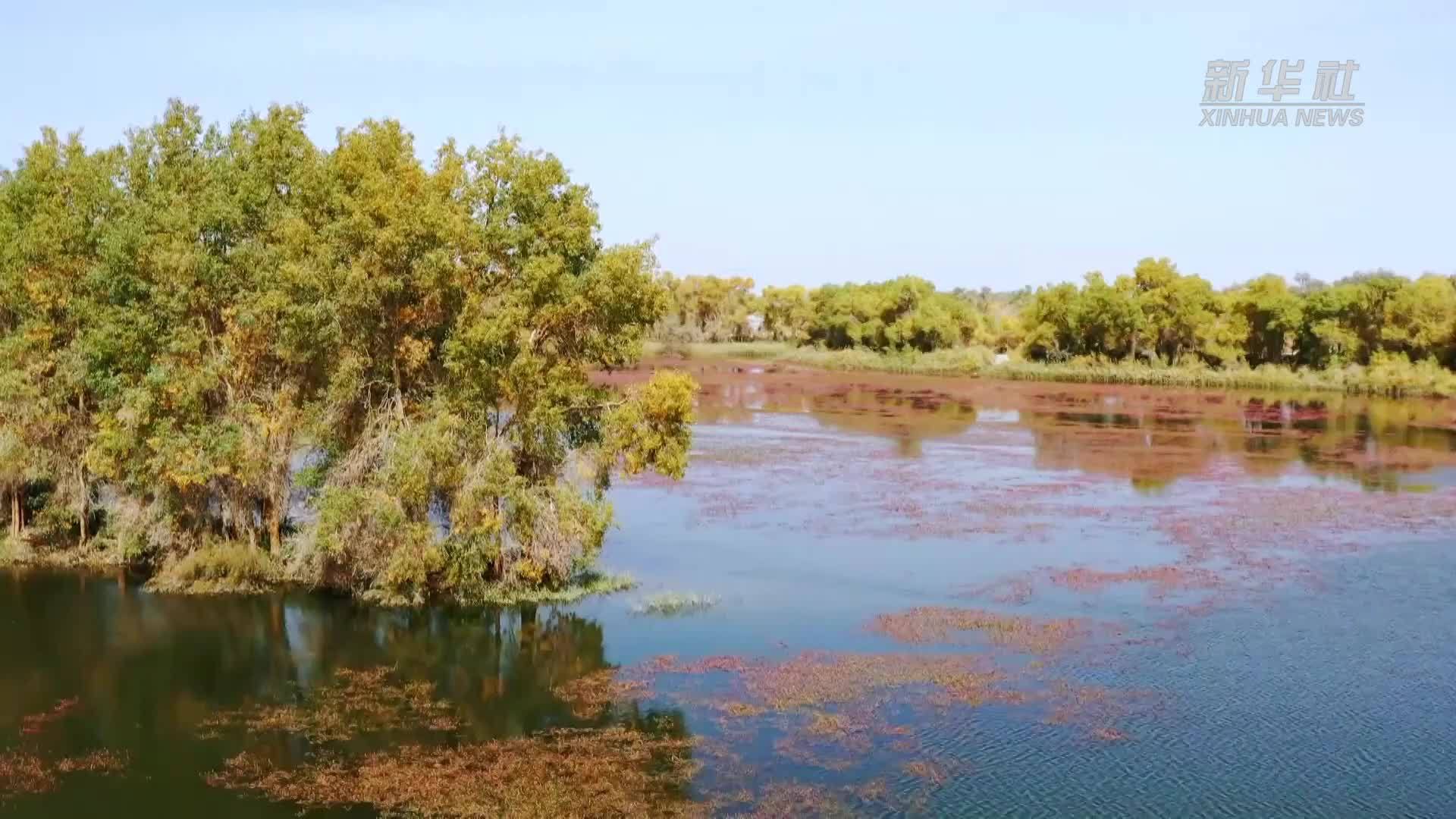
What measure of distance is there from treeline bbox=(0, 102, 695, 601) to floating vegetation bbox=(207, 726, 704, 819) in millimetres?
8429

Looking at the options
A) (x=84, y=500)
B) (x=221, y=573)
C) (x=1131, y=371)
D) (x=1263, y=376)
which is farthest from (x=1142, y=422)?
(x=84, y=500)

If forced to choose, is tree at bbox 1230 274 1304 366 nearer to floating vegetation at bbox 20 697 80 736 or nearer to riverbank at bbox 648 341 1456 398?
riverbank at bbox 648 341 1456 398

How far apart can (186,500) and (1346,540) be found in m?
35.2

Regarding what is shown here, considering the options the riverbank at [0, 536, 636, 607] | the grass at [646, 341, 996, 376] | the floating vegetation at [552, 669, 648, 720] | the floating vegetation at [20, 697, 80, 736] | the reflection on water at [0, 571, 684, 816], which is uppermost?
the grass at [646, 341, 996, 376]

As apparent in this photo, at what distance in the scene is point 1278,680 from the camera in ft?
87.3

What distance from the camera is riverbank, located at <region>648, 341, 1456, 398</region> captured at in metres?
100

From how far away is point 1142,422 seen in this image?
257ft

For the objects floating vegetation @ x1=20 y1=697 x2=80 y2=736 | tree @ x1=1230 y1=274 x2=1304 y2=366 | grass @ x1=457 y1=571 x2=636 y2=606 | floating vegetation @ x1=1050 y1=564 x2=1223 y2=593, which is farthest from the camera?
tree @ x1=1230 y1=274 x2=1304 y2=366

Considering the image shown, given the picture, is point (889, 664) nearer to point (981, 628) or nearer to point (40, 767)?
point (981, 628)

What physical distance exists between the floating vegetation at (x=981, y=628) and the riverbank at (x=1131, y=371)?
8172cm

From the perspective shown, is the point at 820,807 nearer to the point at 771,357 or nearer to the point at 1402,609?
the point at 1402,609

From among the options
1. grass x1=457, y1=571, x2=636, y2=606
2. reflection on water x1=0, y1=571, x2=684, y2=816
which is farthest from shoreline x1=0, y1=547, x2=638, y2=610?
reflection on water x1=0, y1=571, x2=684, y2=816

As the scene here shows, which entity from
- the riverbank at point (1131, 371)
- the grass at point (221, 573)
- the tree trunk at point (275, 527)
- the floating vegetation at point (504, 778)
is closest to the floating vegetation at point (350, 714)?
the floating vegetation at point (504, 778)

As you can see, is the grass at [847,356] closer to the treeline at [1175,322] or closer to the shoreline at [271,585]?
the treeline at [1175,322]
